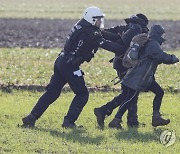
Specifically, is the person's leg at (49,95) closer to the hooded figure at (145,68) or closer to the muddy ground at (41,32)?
the hooded figure at (145,68)

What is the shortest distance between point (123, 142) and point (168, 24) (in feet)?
98.3

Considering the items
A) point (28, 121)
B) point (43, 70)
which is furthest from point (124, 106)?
point (43, 70)

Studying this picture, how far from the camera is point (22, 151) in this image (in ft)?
38.9

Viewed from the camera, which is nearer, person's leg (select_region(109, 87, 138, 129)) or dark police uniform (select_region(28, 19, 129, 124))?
dark police uniform (select_region(28, 19, 129, 124))

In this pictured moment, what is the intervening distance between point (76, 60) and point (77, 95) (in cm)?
71

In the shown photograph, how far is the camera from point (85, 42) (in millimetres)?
14016

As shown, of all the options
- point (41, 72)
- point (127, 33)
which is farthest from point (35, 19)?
point (127, 33)

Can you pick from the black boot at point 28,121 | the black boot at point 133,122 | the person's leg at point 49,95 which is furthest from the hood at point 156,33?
the black boot at point 28,121

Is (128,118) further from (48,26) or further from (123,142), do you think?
(48,26)

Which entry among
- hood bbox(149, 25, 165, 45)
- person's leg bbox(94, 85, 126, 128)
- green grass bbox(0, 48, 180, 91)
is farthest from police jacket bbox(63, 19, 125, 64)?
green grass bbox(0, 48, 180, 91)

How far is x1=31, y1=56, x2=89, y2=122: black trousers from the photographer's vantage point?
1425 centimetres

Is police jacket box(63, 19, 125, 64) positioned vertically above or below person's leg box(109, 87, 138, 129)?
above

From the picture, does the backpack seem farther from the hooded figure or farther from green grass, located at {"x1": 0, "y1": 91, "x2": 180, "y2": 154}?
green grass, located at {"x1": 0, "y1": 91, "x2": 180, "y2": 154}

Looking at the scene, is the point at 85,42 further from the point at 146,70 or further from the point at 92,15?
the point at 146,70
